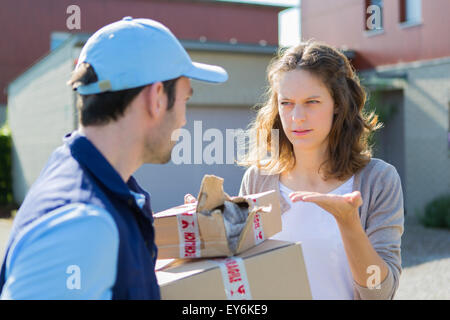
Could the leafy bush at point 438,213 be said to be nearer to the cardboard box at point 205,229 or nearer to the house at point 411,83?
the house at point 411,83

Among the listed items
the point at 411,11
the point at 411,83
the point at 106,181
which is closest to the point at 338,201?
the point at 106,181

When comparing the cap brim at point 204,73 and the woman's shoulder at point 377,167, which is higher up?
the cap brim at point 204,73

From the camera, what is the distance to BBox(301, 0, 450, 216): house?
32.4ft

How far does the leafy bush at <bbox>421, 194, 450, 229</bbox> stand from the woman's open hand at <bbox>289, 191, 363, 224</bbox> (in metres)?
8.31

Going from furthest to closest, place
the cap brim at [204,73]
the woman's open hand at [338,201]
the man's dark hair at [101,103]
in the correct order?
1. the woman's open hand at [338,201]
2. the cap brim at [204,73]
3. the man's dark hair at [101,103]

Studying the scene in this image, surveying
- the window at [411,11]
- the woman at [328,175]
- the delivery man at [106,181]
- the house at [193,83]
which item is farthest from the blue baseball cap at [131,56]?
the window at [411,11]

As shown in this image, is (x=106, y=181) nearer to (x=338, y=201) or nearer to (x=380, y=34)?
(x=338, y=201)

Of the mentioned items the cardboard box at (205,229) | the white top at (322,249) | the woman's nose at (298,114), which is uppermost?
the woman's nose at (298,114)

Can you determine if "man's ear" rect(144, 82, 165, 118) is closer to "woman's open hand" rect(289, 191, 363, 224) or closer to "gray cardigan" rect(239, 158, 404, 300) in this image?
"woman's open hand" rect(289, 191, 363, 224)

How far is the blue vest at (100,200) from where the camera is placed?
45.8 inches

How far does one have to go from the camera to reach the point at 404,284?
610 cm

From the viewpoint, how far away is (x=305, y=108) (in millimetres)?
2172

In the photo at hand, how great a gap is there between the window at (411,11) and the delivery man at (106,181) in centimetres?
998

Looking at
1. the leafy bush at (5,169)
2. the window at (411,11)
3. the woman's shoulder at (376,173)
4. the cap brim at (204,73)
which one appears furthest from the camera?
the leafy bush at (5,169)
